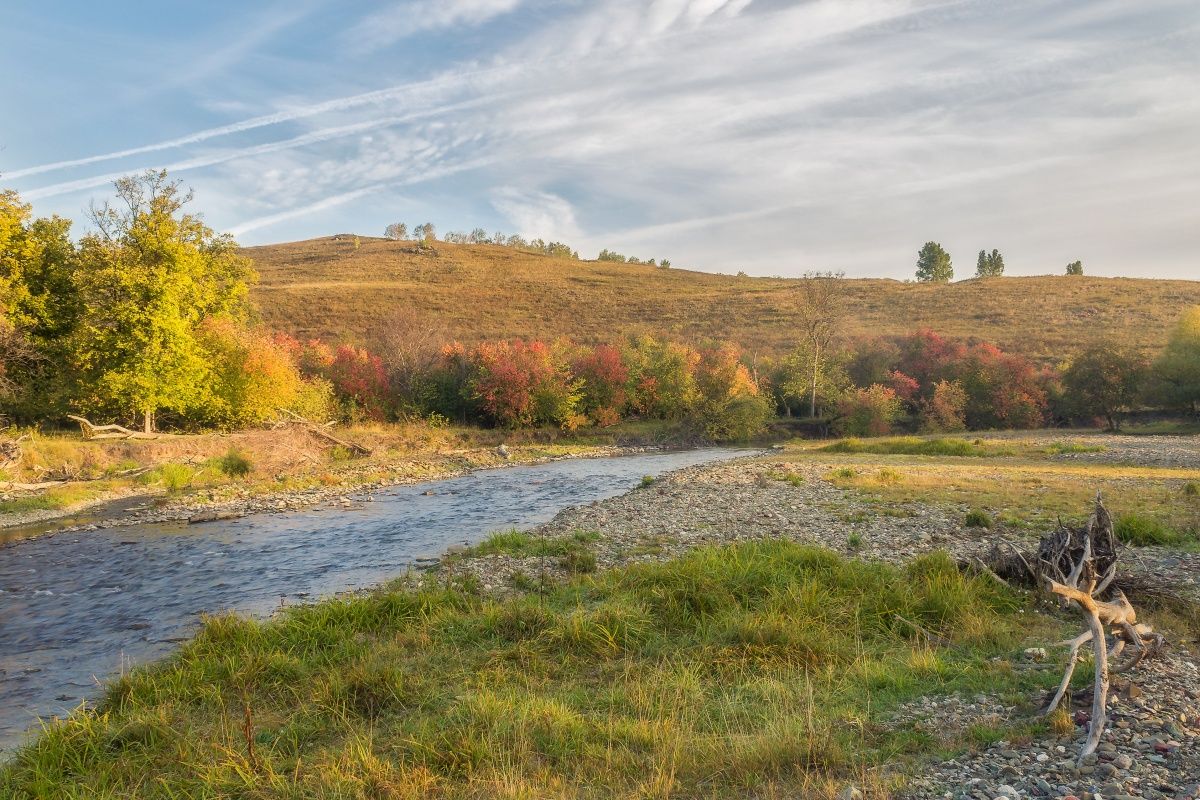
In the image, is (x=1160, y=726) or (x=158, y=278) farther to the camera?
(x=158, y=278)

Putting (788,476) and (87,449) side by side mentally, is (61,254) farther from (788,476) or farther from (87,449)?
(788,476)

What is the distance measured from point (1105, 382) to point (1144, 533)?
155 feet

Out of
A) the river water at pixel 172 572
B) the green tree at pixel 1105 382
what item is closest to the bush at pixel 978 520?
the river water at pixel 172 572

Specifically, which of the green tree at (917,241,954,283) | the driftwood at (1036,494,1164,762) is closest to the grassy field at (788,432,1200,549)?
the driftwood at (1036,494,1164,762)

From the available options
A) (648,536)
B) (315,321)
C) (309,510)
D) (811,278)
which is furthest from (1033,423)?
(315,321)

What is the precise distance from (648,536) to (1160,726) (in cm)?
1091

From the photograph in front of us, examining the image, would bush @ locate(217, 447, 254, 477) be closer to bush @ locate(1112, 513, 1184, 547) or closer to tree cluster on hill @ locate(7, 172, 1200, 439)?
tree cluster on hill @ locate(7, 172, 1200, 439)

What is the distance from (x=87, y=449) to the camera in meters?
27.4

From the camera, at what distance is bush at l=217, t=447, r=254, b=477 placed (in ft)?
95.2

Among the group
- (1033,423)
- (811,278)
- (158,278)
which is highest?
(811,278)

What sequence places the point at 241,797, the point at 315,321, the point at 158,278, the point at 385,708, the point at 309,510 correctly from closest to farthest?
the point at 241,797 → the point at 385,708 → the point at 309,510 → the point at 158,278 → the point at 315,321

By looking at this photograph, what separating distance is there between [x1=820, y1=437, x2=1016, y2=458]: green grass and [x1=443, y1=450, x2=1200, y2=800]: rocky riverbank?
834 centimetres

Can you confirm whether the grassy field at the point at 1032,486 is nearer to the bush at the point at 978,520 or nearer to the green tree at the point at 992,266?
the bush at the point at 978,520

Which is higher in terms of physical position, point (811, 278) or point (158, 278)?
point (811, 278)
